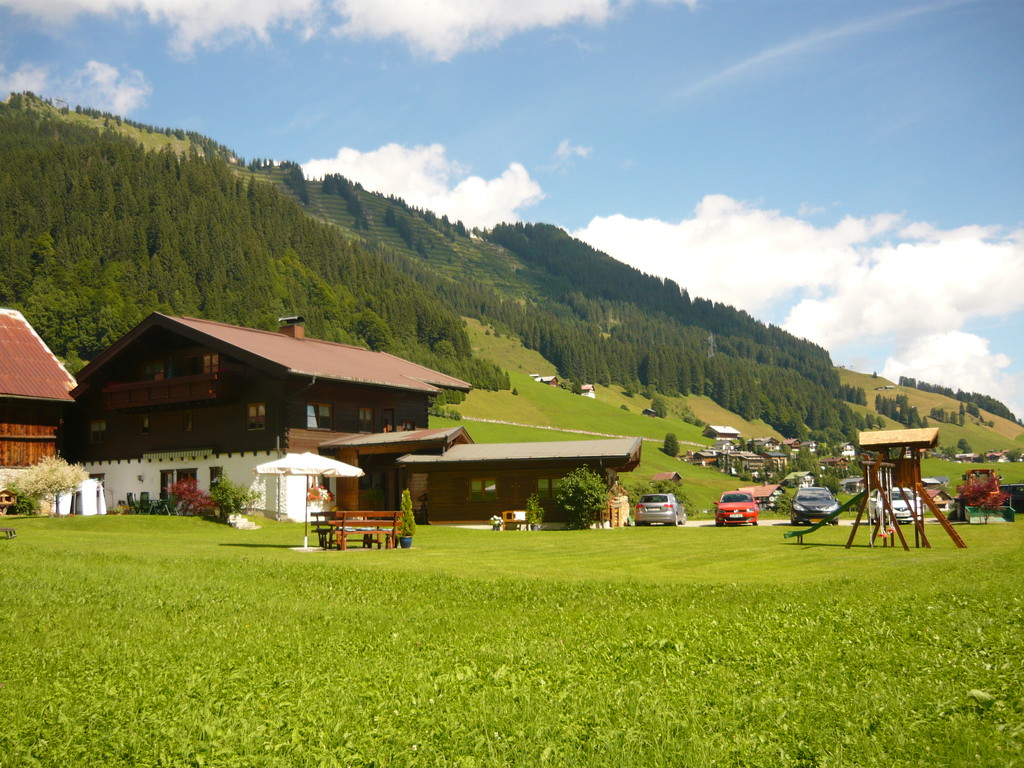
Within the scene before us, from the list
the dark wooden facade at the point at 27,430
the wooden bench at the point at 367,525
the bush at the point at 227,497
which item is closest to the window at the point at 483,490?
the bush at the point at 227,497

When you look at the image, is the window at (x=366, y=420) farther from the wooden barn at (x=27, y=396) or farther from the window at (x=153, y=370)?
the wooden barn at (x=27, y=396)

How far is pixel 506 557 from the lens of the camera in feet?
70.3

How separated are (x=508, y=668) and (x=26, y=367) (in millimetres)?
46614

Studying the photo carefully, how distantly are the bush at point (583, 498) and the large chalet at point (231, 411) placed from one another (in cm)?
725

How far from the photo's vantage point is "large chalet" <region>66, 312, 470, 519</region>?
41.9m

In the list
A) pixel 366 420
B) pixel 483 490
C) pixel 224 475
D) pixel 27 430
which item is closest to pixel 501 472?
pixel 483 490

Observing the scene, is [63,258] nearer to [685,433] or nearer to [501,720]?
[685,433]

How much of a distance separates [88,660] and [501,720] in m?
4.71

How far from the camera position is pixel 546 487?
132ft

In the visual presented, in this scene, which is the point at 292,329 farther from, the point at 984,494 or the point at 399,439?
the point at 984,494

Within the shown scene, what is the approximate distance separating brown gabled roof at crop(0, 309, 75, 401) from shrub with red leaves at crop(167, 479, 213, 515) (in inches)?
398

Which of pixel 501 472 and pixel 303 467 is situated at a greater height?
pixel 303 467

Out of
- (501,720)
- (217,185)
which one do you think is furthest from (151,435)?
(217,185)

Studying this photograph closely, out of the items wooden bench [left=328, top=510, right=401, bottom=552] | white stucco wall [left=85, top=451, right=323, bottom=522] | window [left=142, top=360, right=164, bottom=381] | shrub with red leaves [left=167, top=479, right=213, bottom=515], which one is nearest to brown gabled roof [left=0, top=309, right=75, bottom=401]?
window [left=142, top=360, right=164, bottom=381]
